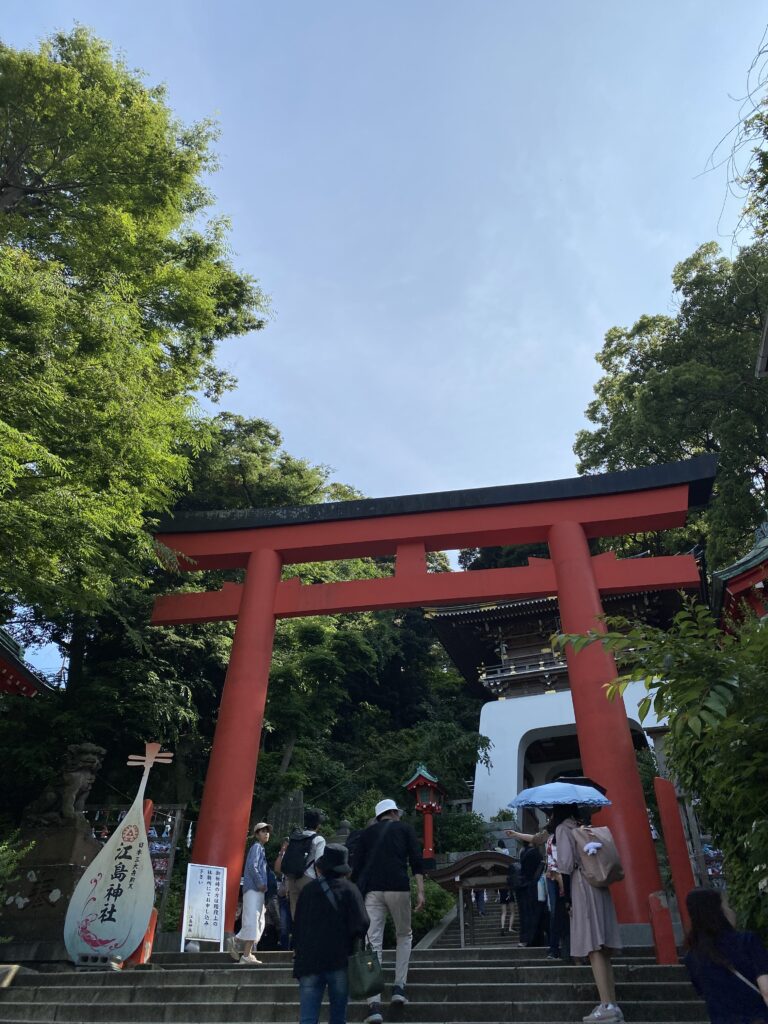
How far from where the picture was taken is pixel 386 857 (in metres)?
4.74

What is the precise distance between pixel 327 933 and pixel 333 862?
0.32m

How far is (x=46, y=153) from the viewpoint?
9.27 m

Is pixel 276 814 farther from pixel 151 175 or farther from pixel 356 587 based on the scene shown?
pixel 151 175

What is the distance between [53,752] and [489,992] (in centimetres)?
811

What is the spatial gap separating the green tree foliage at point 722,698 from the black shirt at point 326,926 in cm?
173

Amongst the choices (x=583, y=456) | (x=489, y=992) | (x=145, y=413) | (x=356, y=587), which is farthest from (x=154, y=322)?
(x=583, y=456)

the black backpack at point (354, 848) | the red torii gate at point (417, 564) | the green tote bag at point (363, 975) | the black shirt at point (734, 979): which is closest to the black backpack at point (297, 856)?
the black backpack at point (354, 848)

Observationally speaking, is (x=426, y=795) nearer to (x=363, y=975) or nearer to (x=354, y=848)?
(x=354, y=848)

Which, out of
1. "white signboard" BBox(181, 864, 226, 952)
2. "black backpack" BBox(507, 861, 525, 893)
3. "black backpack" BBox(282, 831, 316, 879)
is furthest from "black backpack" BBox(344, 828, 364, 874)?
"black backpack" BBox(507, 861, 525, 893)

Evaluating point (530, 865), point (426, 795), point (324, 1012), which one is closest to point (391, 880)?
point (324, 1012)

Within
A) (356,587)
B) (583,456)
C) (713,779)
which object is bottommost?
(713,779)

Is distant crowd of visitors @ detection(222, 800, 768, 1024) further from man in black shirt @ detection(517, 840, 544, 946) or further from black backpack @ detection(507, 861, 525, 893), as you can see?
black backpack @ detection(507, 861, 525, 893)

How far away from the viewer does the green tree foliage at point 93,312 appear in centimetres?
652

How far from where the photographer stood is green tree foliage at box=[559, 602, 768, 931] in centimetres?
303
